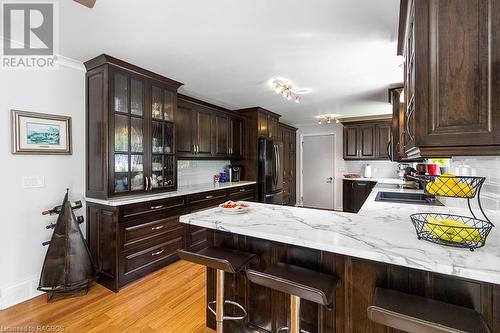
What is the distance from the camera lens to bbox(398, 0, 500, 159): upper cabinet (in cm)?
91

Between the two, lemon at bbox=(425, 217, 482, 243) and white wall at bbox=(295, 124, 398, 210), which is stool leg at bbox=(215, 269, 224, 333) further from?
white wall at bbox=(295, 124, 398, 210)

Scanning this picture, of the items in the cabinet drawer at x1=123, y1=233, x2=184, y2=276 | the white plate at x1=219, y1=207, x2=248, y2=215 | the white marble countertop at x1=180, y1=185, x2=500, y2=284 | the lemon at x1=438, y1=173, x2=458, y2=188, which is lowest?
the cabinet drawer at x1=123, y1=233, x2=184, y2=276

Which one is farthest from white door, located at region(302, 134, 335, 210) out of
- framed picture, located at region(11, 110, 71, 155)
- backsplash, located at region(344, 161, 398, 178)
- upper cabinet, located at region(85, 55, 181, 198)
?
framed picture, located at region(11, 110, 71, 155)

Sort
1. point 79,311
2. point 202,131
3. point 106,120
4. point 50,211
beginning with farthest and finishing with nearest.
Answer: point 202,131 < point 106,120 < point 50,211 < point 79,311

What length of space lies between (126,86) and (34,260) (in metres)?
2.01

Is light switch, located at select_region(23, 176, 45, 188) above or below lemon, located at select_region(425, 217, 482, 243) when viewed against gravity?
above

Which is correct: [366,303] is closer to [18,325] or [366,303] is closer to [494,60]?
[494,60]

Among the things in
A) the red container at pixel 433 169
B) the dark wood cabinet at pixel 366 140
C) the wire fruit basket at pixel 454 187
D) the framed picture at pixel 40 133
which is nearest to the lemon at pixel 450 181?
the wire fruit basket at pixel 454 187

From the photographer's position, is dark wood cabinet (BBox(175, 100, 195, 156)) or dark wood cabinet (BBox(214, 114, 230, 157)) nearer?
dark wood cabinet (BBox(175, 100, 195, 156))

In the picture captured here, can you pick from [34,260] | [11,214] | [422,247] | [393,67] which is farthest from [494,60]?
[34,260]

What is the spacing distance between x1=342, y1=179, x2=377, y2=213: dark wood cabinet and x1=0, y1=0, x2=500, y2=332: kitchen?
7.01ft

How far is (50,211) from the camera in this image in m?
2.26

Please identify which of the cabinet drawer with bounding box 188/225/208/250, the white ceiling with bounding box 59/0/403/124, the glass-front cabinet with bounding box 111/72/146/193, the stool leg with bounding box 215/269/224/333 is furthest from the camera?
the cabinet drawer with bounding box 188/225/208/250

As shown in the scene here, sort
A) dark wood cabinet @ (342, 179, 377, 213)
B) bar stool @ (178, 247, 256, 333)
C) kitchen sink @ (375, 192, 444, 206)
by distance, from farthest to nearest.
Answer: dark wood cabinet @ (342, 179, 377, 213)
kitchen sink @ (375, 192, 444, 206)
bar stool @ (178, 247, 256, 333)
